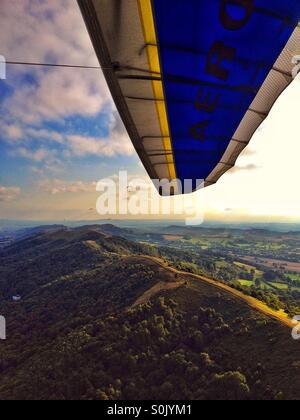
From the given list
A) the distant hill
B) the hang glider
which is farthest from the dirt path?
the hang glider

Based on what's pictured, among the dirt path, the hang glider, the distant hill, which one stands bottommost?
the distant hill

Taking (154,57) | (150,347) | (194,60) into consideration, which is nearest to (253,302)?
(150,347)

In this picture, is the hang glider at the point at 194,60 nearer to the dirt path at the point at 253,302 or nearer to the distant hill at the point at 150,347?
the distant hill at the point at 150,347

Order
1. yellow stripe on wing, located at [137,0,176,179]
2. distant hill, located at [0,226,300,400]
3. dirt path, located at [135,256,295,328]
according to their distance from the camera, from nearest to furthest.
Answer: yellow stripe on wing, located at [137,0,176,179]
distant hill, located at [0,226,300,400]
dirt path, located at [135,256,295,328]

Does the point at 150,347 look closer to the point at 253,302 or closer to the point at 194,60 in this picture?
the point at 253,302

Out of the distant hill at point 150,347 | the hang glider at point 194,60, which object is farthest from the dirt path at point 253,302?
the hang glider at point 194,60

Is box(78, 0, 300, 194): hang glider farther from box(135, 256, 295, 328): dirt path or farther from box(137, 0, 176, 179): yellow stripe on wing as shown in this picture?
box(135, 256, 295, 328): dirt path
